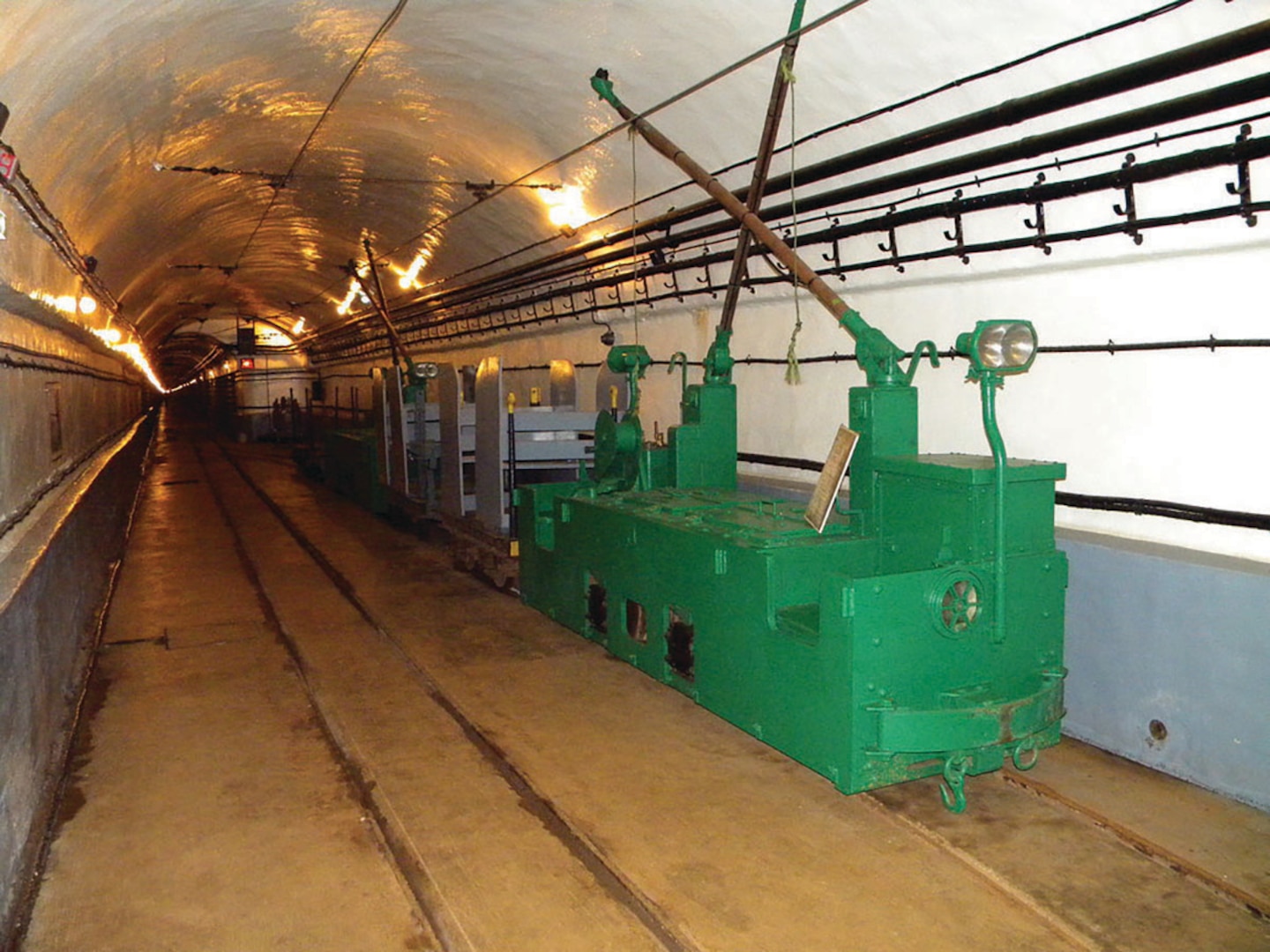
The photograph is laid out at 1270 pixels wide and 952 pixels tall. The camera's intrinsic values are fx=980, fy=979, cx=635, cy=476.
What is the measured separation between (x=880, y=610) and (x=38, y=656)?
3695 mm

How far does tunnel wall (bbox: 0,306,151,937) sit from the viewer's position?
11.6ft

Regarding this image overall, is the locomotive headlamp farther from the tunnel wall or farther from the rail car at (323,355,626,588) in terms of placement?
the rail car at (323,355,626,588)

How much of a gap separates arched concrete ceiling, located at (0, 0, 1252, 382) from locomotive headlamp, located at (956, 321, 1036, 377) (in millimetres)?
1282

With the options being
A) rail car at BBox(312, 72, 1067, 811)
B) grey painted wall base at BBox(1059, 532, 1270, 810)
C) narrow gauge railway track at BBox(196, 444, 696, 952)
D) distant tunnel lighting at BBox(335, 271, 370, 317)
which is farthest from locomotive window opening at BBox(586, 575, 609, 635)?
distant tunnel lighting at BBox(335, 271, 370, 317)

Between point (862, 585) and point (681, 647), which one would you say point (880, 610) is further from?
point (681, 647)

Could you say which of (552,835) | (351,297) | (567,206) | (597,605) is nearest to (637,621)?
(597,605)

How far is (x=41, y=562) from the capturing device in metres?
4.46

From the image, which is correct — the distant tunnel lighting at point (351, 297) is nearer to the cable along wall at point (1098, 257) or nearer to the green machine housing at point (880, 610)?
the cable along wall at point (1098, 257)

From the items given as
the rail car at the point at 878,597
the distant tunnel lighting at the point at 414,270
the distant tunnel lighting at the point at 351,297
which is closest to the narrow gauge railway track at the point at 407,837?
the rail car at the point at 878,597

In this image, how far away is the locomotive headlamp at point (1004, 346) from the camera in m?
4.04

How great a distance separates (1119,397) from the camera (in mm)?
4684

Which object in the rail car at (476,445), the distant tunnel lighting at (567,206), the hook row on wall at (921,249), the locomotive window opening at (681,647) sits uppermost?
the distant tunnel lighting at (567,206)

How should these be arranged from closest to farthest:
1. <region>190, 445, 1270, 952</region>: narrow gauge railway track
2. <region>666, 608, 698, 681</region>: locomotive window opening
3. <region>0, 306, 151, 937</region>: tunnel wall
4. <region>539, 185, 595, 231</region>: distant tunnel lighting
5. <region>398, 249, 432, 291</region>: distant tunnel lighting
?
<region>190, 445, 1270, 952</region>: narrow gauge railway track < <region>0, 306, 151, 937</region>: tunnel wall < <region>666, 608, 698, 681</region>: locomotive window opening < <region>539, 185, 595, 231</region>: distant tunnel lighting < <region>398, 249, 432, 291</region>: distant tunnel lighting

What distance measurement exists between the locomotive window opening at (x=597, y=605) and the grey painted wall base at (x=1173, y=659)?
2839 millimetres
